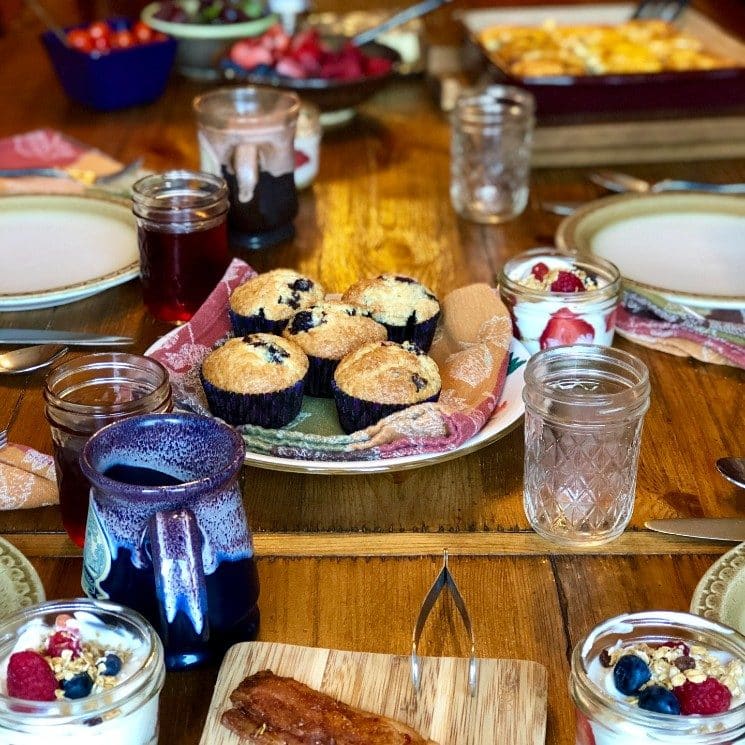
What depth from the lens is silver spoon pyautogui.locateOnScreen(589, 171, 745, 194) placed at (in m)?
1.99

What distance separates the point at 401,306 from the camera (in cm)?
139

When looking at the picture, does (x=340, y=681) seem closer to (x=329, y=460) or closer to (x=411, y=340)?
(x=329, y=460)

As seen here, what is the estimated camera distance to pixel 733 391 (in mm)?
1383

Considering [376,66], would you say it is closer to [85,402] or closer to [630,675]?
[85,402]

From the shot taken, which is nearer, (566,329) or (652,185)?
(566,329)

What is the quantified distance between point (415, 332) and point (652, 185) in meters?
0.87

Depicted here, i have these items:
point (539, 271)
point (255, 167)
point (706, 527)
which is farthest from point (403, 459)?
point (255, 167)

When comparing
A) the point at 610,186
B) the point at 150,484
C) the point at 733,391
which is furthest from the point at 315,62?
the point at 150,484

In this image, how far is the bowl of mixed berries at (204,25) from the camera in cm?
258

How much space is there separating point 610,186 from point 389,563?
1199 millimetres

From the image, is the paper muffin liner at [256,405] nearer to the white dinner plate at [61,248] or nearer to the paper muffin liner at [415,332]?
the paper muffin liner at [415,332]

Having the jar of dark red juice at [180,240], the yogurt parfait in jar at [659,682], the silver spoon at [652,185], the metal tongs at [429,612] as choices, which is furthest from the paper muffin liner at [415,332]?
the silver spoon at [652,185]

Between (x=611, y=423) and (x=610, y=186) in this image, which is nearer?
(x=611, y=423)

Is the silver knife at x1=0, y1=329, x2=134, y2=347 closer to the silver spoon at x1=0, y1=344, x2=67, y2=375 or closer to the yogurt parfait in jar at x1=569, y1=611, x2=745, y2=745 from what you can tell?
the silver spoon at x1=0, y1=344, x2=67, y2=375
